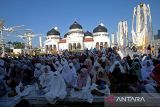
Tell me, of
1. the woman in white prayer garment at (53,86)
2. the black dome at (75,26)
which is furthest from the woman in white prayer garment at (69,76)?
the black dome at (75,26)

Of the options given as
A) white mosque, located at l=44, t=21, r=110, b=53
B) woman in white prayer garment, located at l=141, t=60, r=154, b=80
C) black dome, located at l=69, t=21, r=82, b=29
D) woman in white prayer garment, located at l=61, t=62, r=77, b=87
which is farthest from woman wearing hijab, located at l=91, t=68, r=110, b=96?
black dome, located at l=69, t=21, r=82, b=29

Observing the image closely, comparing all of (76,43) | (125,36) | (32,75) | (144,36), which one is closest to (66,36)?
(76,43)

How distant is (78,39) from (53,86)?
71.4 m

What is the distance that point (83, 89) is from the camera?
8.03m

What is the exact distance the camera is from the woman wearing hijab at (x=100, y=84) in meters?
7.89

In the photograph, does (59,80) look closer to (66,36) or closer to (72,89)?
(72,89)

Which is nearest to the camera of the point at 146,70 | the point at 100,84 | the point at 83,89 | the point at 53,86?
the point at 83,89

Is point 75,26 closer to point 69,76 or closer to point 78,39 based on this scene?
point 78,39

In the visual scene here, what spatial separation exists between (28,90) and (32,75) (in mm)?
2936

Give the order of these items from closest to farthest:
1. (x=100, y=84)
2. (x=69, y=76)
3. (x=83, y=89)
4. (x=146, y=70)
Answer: (x=83, y=89) → (x=100, y=84) → (x=69, y=76) → (x=146, y=70)

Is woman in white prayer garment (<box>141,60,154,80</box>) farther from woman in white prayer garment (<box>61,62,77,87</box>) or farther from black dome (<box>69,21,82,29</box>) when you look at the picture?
Answer: black dome (<box>69,21,82,29</box>)

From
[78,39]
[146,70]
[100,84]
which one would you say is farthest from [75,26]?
[100,84]

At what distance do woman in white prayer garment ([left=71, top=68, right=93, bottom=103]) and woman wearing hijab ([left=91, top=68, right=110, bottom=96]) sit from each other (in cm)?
19

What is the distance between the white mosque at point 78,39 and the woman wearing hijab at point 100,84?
67542 millimetres
